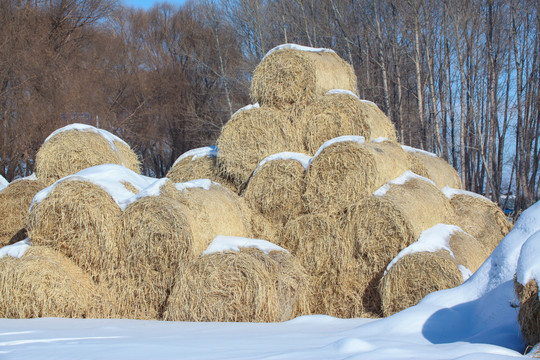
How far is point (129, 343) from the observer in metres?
4.32

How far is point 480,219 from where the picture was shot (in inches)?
331

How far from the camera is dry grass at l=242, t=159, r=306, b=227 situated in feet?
25.2

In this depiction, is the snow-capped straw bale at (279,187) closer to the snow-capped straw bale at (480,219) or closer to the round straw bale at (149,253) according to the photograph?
the round straw bale at (149,253)

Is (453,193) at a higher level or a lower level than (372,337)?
higher

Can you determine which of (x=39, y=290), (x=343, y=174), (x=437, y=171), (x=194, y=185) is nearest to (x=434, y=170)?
(x=437, y=171)

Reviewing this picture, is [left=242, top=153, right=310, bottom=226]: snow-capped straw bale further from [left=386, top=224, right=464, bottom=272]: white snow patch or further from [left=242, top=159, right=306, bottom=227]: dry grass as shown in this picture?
[left=386, top=224, right=464, bottom=272]: white snow patch

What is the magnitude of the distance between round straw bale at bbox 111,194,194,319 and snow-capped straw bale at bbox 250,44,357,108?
9.16 feet

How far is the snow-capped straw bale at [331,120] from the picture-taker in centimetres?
813

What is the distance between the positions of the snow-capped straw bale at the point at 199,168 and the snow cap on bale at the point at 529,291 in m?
5.56

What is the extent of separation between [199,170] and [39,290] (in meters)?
3.65

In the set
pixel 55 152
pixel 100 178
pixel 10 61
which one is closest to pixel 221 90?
pixel 10 61

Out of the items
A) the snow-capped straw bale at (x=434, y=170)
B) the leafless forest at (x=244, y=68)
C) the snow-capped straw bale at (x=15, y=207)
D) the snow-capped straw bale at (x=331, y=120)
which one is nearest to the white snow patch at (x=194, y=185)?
the snow-capped straw bale at (x=331, y=120)

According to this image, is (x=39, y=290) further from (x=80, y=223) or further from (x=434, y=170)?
(x=434, y=170)

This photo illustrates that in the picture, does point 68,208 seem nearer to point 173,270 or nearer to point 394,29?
point 173,270
